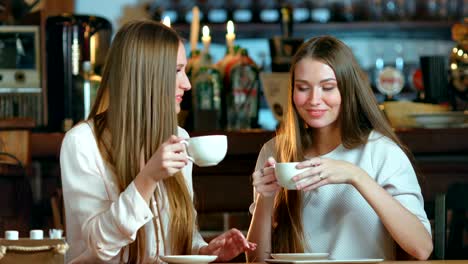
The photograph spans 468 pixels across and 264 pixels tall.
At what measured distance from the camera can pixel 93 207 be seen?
234cm

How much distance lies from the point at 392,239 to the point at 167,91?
689 millimetres

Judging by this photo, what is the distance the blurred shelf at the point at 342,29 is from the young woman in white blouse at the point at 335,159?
340 cm

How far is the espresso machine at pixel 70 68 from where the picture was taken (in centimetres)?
364

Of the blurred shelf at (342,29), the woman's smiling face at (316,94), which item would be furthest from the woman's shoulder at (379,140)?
the blurred shelf at (342,29)

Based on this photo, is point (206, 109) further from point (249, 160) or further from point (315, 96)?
point (315, 96)

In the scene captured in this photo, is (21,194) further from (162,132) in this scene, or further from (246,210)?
(162,132)

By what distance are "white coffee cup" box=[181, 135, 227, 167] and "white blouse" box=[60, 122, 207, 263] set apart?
15cm

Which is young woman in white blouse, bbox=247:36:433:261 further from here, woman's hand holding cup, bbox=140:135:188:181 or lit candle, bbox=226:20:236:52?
lit candle, bbox=226:20:236:52

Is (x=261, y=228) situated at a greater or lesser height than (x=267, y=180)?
lesser

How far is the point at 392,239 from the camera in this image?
262cm

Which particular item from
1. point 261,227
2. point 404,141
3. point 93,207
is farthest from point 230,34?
point 93,207

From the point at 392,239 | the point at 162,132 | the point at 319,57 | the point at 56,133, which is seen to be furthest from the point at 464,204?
the point at 56,133

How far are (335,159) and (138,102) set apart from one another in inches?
20.7

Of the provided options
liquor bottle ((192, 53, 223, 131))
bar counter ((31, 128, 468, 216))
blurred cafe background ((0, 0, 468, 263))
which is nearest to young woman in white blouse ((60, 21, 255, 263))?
blurred cafe background ((0, 0, 468, 263))
